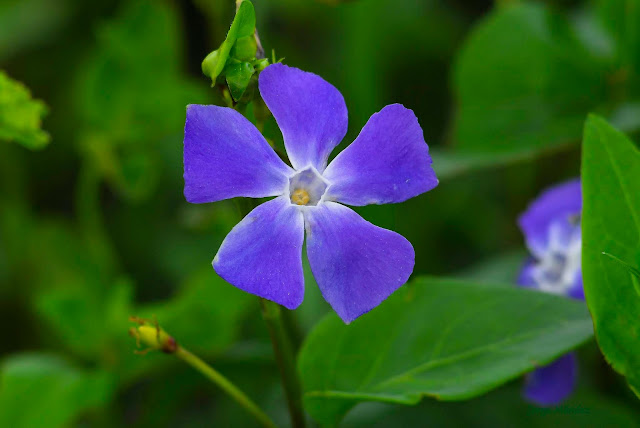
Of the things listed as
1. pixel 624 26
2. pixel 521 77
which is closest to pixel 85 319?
pixel 521 77

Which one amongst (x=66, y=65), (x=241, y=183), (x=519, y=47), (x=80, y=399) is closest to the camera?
(x=241, y=183)

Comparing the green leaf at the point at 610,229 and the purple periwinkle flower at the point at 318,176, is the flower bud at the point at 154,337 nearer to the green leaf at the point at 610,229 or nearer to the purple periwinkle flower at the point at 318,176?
the purple periwinkle flower at the point at 318,176

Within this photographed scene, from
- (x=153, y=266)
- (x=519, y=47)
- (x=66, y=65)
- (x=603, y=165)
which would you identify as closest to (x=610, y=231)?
(x=603, y=165)

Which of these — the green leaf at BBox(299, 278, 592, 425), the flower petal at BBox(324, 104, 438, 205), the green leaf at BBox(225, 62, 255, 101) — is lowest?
the green leaf at BBox(299, 278, 592, 425)

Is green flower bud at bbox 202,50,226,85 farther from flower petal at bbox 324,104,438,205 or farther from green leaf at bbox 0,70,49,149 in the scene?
green leaf at bbox 0,70,49,149

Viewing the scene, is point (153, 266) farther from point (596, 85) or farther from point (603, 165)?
point (603, 165)

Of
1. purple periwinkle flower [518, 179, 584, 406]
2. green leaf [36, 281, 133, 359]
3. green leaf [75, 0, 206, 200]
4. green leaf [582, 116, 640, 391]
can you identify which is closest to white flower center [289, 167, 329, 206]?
green leaf [582, 116, 640, 391]
